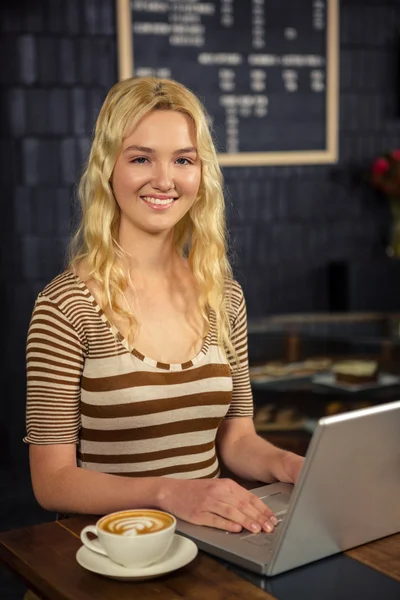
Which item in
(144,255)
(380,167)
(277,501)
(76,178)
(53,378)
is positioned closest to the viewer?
(277,501)

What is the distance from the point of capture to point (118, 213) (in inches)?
84.4

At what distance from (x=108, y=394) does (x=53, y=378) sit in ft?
0.39

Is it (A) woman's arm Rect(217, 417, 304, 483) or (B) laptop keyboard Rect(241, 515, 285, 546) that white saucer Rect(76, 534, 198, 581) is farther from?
(A) woman's arm Rect(217, 417, 304, 483)

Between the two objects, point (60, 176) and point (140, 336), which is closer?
point (140, 336)

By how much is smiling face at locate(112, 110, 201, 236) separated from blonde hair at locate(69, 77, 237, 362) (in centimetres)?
2

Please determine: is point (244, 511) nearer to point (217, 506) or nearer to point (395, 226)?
point (217, 506)

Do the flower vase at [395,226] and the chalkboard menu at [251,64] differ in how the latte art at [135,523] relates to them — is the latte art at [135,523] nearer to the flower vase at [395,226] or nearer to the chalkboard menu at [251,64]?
the chalkboard menu at [251,64]

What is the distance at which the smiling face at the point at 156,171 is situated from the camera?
2.03m

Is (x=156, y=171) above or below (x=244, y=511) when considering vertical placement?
above

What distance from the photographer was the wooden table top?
1399 mm

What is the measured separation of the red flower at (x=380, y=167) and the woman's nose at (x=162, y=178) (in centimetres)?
390

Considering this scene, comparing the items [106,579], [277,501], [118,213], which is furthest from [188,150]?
[106,579]

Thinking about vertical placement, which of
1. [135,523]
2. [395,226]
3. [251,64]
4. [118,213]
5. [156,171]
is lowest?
[395,226]

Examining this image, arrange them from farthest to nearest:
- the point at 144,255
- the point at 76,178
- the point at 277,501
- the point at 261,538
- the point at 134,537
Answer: the point at 76,178, the point at 144,255, the point at 277,501, the point at 261,538, the point at 134,537
